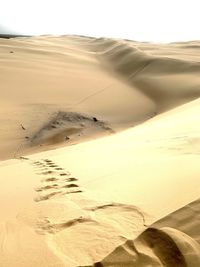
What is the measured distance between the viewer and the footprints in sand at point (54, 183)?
105 inches

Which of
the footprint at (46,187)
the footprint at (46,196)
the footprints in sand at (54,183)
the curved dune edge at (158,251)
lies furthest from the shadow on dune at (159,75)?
the curved dune edge at (158,251)

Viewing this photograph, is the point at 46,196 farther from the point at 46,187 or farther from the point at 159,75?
the point at 159,75

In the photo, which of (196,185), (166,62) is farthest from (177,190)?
(166,62)

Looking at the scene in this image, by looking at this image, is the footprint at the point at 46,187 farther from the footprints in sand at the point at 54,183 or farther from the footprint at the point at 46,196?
the footprint at the point at 46,196

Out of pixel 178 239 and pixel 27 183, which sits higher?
pixel 178 239

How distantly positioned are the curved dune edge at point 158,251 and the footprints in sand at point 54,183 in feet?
3.22

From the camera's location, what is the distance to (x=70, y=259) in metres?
1.71

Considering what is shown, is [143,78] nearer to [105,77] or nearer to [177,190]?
[105,77]

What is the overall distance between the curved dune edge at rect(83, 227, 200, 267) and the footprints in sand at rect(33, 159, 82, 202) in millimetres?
982

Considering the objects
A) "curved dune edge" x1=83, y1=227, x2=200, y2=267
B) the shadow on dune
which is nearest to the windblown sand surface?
"curved dune edge" x1=83, y1=227, x2=200, y2=267

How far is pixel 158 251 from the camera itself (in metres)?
1.67

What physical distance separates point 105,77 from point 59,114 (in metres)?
4.48

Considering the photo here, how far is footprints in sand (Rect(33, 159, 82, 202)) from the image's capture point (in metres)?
2.68

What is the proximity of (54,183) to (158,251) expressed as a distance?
150cm
